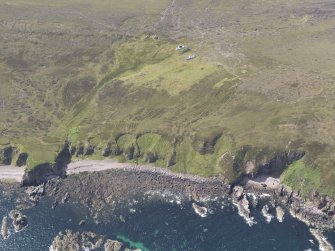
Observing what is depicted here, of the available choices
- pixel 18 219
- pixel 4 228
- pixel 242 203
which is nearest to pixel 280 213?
pixel 242 203

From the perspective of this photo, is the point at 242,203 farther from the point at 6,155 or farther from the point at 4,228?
the point at 6,155

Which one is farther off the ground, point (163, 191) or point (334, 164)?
point (334, 164)

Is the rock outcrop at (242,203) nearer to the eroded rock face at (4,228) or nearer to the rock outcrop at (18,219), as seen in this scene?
the rock outcrop at (18,219)

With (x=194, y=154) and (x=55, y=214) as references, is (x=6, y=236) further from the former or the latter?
(x=194, y=154)

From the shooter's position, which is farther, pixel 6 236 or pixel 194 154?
pixel 194 154

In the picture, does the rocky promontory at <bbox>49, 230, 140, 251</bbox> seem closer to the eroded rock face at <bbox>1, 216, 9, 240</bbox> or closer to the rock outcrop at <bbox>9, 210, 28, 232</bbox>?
the rock outcrop at <bbox>9, 210, 28, 232</bbox>

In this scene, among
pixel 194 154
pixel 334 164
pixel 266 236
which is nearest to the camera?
pixel 266 236

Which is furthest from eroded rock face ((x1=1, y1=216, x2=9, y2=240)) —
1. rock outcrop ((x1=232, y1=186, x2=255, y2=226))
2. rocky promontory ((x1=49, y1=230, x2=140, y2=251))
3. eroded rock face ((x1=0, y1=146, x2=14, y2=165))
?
rock outcrop ((x1=232, y1=186, x2=255, y2=226))

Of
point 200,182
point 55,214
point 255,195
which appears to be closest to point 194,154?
point 200,182
